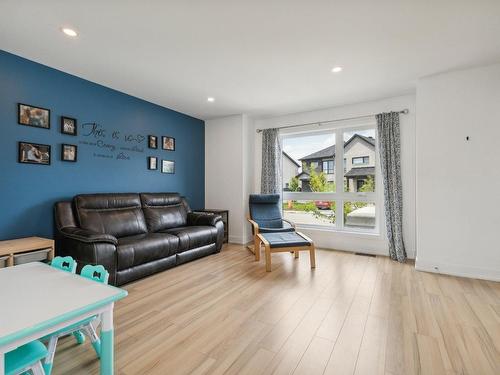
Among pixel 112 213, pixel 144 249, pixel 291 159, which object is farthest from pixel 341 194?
pixel 112 213

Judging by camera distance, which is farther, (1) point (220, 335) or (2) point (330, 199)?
(2) point (330, 199)

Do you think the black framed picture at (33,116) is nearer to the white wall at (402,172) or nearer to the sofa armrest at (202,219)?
the sofa armrest at (202,219)

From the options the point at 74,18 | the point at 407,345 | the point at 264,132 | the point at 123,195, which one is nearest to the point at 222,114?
the point at 264,132

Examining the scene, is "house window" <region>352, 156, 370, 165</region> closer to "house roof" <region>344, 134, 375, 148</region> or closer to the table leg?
"house roof" <region>344, 134, 375, 148</region>

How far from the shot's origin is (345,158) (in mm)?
4531

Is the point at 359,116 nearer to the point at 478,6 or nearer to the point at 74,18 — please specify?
the point at 478,6

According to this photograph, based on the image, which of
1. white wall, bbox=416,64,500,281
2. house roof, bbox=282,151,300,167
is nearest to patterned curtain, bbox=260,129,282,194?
house roof, bbox=282,151,300,167

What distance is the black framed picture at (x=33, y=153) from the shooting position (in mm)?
2752

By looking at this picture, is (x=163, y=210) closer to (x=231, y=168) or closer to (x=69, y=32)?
(x=231, y=168)

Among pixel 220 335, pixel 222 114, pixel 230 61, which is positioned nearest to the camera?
pixel 220 335

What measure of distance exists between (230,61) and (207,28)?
62 centimetres

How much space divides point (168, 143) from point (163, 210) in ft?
4.27

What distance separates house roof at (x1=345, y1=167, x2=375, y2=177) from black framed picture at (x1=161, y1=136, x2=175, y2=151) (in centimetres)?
326

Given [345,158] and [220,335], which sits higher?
[345,158]
